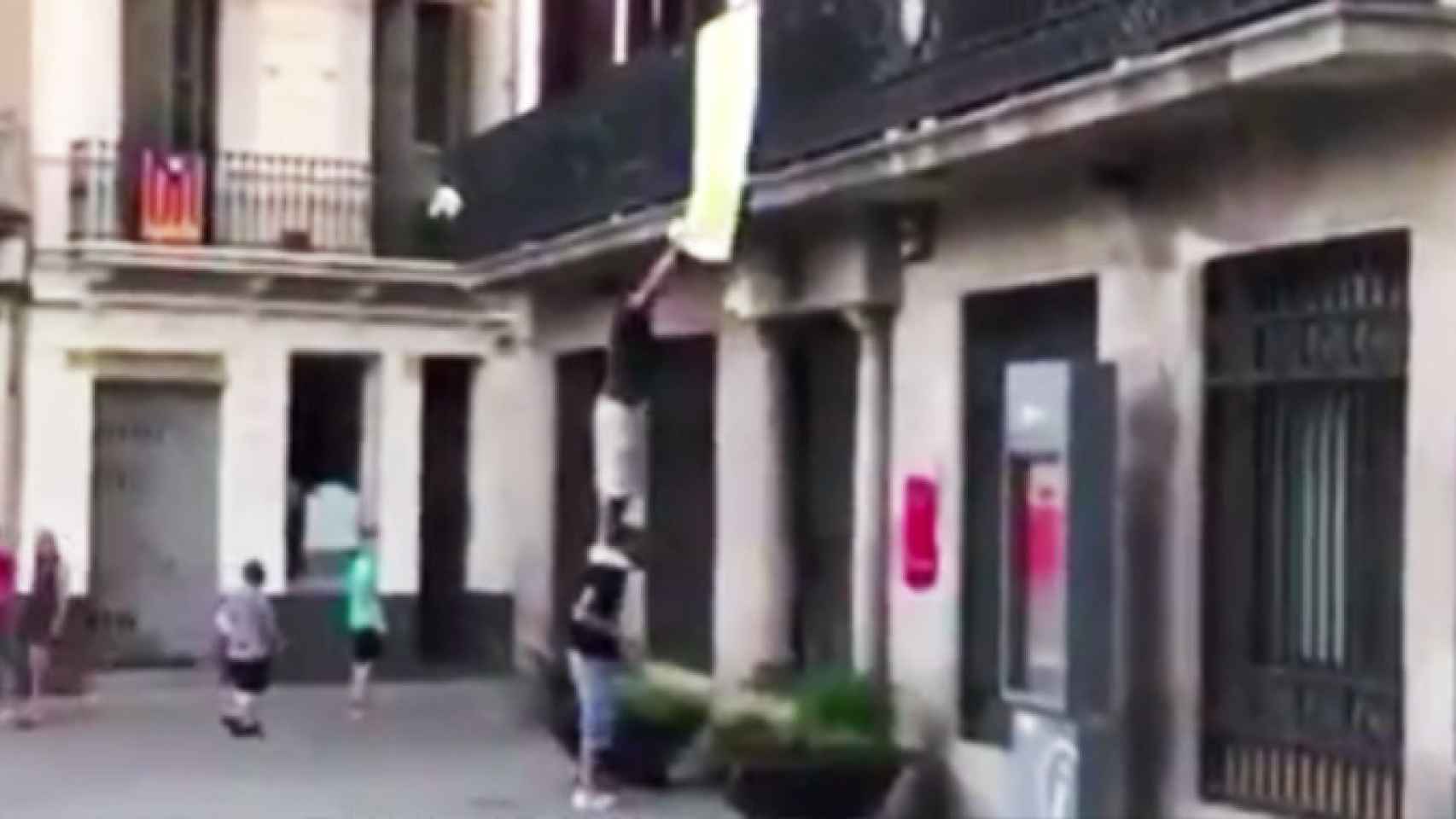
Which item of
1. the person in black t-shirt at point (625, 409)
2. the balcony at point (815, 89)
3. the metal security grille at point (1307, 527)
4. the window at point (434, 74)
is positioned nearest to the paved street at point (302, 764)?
the person in black t-shirt at point (625, 409)

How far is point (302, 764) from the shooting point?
2312 cm

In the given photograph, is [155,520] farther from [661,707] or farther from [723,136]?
[723,136]

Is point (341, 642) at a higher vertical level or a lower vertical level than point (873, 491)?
lower

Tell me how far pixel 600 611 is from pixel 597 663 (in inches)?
13.6

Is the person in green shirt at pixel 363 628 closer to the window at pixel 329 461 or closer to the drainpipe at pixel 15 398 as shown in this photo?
the window at pixel 329 461

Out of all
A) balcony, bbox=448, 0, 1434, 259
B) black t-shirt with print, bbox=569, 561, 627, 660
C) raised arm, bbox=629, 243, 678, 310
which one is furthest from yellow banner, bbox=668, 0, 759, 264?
black t-shirt with print, bbox=569, 561, 627, 660

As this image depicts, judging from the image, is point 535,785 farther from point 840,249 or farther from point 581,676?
point 840,249

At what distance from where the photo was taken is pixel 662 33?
2231cm

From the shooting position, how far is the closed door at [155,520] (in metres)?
33.5

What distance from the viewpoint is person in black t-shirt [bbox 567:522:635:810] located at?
18688mm

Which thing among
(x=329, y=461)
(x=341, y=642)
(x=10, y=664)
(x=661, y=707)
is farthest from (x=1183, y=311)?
(x=329, y=461)

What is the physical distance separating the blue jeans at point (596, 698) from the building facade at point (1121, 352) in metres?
1.23

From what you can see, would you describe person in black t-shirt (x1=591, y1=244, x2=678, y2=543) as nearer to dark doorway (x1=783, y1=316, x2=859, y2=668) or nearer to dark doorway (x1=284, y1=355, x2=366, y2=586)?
Answer: dark doorway (x1=783, y1=316, x2=859, y2=668)

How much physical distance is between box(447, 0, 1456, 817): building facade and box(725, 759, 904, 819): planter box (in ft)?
1.88
